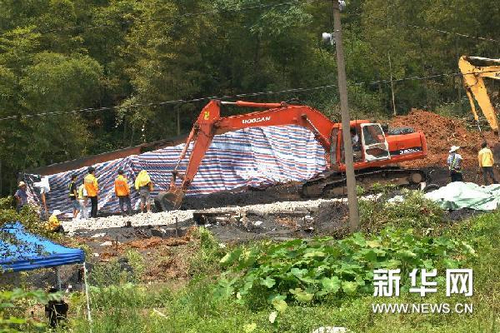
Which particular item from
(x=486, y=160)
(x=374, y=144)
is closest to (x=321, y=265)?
(x=486, y=160)

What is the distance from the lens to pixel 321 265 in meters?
13.4

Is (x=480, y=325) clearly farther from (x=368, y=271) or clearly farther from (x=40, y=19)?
(x=40, y=19)

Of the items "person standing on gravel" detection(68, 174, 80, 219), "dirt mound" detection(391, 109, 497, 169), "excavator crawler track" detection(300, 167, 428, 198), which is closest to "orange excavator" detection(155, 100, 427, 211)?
"excavator crawler track" detection(300, 167, 428, 198)

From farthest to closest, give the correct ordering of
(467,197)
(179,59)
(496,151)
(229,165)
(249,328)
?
(179,59), (496,151), (229,165), (467,197), (249,328)

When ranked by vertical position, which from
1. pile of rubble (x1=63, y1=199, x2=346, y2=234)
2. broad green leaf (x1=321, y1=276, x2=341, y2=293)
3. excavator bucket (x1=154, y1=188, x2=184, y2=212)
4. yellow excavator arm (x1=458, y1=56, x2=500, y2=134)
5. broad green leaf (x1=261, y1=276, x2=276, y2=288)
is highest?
yellow excavator arm (x1=458, y1=56, x2=500, y2=134)

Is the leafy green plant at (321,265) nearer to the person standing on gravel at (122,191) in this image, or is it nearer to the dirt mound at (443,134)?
the person standing on gravel at (122,191)

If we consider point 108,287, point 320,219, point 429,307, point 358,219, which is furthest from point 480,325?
point 320,219

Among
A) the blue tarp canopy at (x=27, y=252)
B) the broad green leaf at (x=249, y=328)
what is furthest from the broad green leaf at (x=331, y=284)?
the blue tarp canopy at (x=27, y=252)

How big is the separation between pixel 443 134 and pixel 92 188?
16.1 metres

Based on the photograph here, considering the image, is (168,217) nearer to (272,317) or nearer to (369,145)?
(369,145)

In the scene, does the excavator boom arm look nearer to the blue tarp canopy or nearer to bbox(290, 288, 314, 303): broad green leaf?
the blue tarp canopy

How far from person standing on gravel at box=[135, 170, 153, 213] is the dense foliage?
8052 millimetres

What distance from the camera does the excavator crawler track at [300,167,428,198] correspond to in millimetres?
28406

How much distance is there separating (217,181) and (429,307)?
2037 cm
